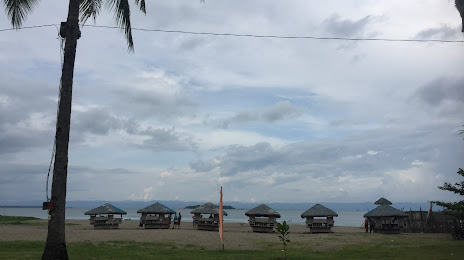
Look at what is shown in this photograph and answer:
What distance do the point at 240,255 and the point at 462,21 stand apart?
10.5m

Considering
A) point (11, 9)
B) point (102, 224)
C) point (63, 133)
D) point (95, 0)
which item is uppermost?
point (95, 0)

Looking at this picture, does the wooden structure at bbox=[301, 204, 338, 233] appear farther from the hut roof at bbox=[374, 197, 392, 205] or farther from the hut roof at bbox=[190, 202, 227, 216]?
the hut roof at bbox=[190, 202, 227, 216]

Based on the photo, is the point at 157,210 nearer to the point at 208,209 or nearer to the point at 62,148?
the point at 208,209

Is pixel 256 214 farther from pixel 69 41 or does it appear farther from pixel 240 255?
pixel 69 41

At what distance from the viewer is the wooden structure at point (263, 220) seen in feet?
100

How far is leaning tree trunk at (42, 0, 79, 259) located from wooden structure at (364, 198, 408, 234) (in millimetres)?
26689

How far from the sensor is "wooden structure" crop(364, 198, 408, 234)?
30.4 meters

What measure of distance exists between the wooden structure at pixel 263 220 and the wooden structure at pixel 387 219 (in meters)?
8.31

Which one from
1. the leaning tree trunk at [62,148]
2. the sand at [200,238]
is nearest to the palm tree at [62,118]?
the leaning tree trunk at [62,148]

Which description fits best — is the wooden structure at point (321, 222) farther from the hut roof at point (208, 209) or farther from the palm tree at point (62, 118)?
the palm tree at point (62, 118)

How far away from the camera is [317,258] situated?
13.2m

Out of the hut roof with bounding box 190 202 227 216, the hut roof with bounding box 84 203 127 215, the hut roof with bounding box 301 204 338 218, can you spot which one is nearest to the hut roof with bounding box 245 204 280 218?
the hut roof with bounding box 301 204 338 218

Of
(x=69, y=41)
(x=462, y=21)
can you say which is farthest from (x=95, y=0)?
(x=462, y=21)

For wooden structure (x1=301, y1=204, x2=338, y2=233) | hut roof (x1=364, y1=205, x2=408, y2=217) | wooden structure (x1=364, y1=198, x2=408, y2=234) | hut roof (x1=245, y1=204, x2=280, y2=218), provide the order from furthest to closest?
wooden structure (x1=301, y1=204, x2=338, y2=233)
hut roof (x1=245, y1=204, x2=280, y2=218)
hut roof (x1=364, y1=205, x2=408, y2=217)
wooden structure (x1=364, y1=198, x2=408, y2=234)
